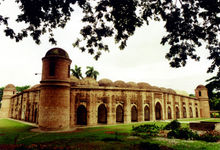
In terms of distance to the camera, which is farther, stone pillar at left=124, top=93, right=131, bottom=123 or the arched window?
stone pillar at left=124, top=93, right=131, bottom=123

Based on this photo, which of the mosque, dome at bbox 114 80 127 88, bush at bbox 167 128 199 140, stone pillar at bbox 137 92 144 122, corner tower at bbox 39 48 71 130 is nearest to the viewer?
bush at bbox 167 128 199 140

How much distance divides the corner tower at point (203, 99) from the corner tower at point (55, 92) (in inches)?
1405

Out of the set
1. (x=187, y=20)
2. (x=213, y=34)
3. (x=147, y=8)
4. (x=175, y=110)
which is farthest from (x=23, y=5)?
(x=175, y=110)

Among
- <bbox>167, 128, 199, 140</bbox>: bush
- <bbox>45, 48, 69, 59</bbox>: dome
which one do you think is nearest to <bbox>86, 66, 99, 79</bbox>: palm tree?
<bbox>45, 48, 69, 59</bbox>: dome

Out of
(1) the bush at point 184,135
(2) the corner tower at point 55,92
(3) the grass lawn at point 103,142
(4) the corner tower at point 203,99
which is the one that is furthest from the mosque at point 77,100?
(4) the corner tower at point 203,99

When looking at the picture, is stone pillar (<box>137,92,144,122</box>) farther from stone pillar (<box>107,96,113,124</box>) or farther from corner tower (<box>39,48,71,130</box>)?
corner tower (<box>39,48,71,130</box>)

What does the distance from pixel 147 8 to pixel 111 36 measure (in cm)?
213

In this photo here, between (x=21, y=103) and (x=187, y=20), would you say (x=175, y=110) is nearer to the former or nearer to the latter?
(x=187, y=20)

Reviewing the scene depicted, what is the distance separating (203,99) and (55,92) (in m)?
37.7

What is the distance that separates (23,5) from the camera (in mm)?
5707

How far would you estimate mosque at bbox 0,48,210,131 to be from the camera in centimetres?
1595

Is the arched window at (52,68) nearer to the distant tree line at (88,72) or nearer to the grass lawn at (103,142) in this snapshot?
the grass lawn at (103,142)

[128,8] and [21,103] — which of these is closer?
[128,8]

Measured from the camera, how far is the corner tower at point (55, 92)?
15625 mm
